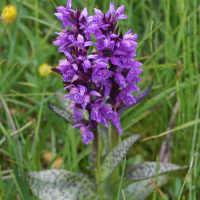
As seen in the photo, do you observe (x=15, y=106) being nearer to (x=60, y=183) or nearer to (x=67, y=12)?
(x=60, y=183)

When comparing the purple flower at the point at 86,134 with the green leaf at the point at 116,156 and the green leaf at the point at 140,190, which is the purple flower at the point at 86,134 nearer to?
the green leaf at the point at 116,156

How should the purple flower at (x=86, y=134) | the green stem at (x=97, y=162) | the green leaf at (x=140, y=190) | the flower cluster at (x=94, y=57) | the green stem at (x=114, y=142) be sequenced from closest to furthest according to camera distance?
1. the flower cluster at (x=94, y=57)
2. the purple flower at (x=86, y=134)
3. the green stem at (x=97, y=162)
4. the green stem at (x=114, y=142)
5. the green leaf at (x=140, y=190)

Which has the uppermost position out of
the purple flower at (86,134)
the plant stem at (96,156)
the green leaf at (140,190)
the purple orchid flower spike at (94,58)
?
the purple orchid flower spike at (94,58)

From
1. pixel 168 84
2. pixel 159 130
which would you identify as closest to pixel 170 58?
pixel 168 84

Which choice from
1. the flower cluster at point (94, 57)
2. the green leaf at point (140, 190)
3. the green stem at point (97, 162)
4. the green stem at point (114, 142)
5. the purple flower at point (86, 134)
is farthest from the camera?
the green leaf at point (140, 190)

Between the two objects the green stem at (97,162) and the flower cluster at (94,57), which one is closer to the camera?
the flower cluster at (94,57)

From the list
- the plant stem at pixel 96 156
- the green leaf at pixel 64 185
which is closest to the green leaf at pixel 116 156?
the plant stem at pixel 96 156

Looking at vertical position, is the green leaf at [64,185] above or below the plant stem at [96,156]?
below
